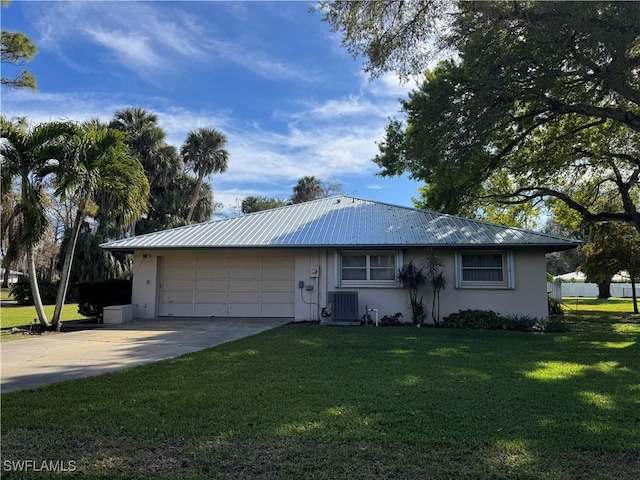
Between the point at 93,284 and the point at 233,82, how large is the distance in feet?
28.7

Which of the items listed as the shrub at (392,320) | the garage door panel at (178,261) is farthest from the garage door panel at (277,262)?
the shrub at (392,320)

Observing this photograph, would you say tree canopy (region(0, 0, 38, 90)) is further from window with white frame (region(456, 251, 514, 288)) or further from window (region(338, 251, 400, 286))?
window with white frame (region(456, 251, 514, 288))

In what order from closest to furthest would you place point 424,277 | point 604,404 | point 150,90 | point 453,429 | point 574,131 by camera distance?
1. point 453,429
2. point 604,404
3. point 424,277
4. point 150,90
5. point 574,131

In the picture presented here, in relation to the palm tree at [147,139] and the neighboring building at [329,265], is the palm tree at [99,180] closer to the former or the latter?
the neighboring building at [329,265]

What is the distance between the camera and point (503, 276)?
46.1ft

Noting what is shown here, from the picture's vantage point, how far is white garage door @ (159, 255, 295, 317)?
1556 cm

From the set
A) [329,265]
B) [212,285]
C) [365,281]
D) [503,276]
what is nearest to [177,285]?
[212,285]

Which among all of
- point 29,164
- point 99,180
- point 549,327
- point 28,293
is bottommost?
point 549,327

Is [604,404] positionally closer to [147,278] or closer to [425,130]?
[425,130]

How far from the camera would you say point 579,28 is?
32.9 feet

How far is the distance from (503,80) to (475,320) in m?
6.86

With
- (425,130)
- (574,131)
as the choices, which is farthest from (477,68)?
(574,131)

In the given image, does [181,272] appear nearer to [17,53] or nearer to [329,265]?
[329,265]

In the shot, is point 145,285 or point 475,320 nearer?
point 475,320
